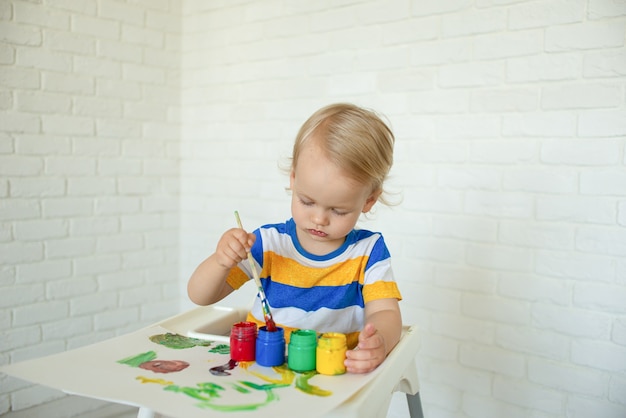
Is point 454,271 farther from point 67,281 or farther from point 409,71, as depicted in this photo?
point 67,281

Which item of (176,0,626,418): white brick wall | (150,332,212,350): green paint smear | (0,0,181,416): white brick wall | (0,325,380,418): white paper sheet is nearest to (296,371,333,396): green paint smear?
(0,325,380,418): white paper sheet

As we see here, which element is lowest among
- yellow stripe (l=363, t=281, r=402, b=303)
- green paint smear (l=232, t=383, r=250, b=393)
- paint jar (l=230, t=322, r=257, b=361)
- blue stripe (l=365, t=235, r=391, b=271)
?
green paint smear (l=232, t=383, r=250, b=393)

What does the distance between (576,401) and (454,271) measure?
0.53m

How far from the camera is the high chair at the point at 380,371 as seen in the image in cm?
88

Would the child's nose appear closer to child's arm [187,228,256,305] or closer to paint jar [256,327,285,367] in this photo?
child's arm [187,228,256,305]

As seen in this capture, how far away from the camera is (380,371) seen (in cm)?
99

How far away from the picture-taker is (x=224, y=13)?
247 centimetres

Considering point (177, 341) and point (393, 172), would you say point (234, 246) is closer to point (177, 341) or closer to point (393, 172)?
point (177, 341)

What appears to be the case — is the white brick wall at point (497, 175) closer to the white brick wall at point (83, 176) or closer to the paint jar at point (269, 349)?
the white brick wall at point (83, 176)

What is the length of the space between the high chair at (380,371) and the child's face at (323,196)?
28 cm

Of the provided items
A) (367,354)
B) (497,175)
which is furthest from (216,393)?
(497,175)

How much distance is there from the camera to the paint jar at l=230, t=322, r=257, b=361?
3.39 ft

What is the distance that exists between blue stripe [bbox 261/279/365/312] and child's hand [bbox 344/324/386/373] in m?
0.21

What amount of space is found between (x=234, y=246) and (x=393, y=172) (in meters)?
0.99
